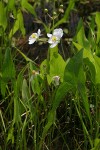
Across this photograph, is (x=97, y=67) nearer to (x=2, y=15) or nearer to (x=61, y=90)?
(x=61, y=90)

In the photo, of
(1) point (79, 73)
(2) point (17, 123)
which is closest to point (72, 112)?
(2) point (17, 123)

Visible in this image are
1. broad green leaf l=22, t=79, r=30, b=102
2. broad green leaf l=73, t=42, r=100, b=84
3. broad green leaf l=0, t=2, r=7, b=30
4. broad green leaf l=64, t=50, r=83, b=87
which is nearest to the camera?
broad green leaf l=64, t=50, r=83, b=87

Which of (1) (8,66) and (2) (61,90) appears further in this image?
(1) (8,66)

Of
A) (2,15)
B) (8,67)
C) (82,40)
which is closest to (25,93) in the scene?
(8,67)

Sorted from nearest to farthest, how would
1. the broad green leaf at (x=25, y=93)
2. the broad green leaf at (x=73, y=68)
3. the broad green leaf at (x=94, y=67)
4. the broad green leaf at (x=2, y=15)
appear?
1. the broad green leaf at (x=73, y=68)
2. the broad green leaf at (x=94, y=67)
3. the broad green leaf at (x=25, y=93)
4. the broad green leaf at (x=2, y=15)

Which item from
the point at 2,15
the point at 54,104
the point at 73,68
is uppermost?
the point at 2,15

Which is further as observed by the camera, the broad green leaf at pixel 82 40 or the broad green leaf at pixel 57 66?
the broad green leaf at pixel 82 40

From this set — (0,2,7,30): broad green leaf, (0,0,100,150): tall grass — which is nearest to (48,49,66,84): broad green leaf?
(0,0,100,150): tall grass

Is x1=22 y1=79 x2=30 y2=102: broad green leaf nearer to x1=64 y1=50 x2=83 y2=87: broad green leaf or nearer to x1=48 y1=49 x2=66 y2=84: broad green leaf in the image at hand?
x1=48 y1=49 x2=66 y2=84: broad green leaf

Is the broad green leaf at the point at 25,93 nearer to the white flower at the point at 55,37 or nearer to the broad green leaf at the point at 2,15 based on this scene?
the white flower at the point at 55,37

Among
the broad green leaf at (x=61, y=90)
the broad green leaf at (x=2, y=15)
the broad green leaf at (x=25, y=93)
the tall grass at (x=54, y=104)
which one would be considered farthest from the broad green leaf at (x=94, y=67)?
the broad green leaf at (x=2, y=15)

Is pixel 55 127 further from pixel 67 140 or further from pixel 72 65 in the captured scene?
pixel 72 65
